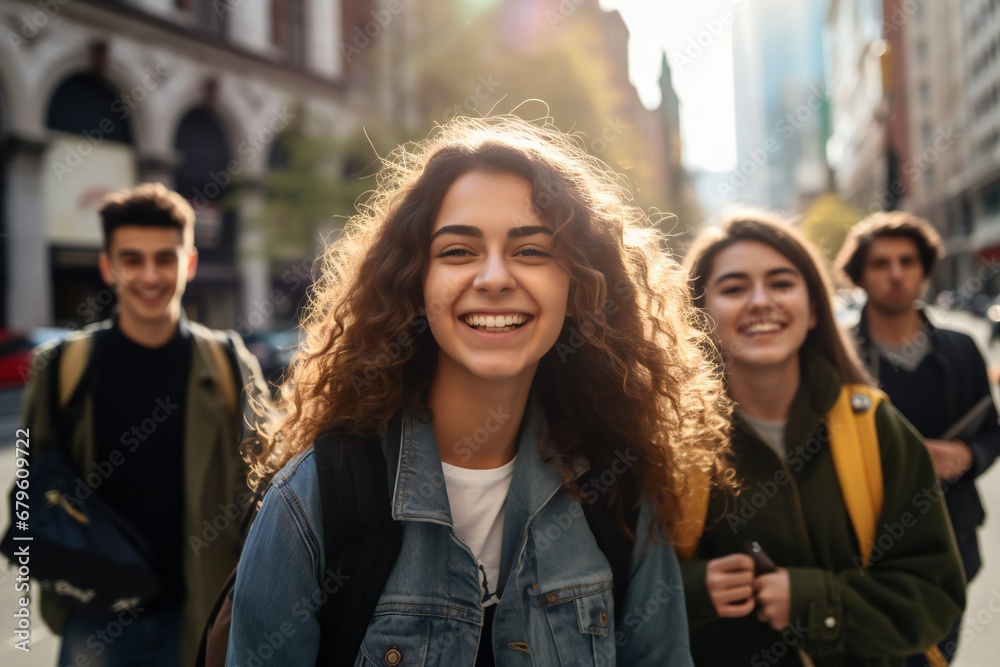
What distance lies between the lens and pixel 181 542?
2947 mm

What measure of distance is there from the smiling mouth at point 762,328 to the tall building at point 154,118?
554 inches

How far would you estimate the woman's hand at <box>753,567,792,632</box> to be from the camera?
2.18m

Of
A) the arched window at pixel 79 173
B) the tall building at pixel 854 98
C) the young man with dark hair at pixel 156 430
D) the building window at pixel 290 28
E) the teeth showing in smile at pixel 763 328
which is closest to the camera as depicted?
the teeth showing in smile at pixel 763 328

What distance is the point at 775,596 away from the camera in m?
2.18

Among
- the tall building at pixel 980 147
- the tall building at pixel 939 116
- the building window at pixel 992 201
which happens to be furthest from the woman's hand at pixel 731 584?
the tall building at pixel 939 116

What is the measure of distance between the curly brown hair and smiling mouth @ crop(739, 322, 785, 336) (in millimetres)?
283

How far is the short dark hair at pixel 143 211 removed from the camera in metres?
3.23

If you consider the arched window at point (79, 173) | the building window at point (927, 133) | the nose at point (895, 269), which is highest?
the building window at point (927, 133)

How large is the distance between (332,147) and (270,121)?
4.31m

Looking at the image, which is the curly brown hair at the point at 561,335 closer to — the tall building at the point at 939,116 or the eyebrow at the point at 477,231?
the eyebrow at the point at 477,231

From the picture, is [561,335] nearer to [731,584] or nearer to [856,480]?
[731,584]

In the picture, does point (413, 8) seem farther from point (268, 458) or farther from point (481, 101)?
point (268, 458)

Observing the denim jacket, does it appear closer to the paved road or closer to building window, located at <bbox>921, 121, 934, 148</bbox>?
the paved road

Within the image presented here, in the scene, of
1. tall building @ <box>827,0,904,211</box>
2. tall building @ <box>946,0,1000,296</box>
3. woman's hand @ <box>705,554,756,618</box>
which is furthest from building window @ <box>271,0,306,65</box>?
tall building @ <box>946,0,1000,296</box>
